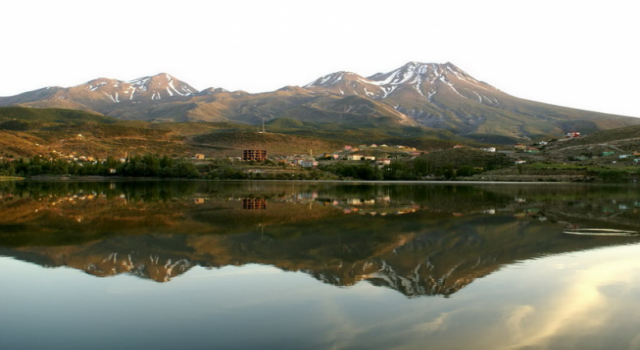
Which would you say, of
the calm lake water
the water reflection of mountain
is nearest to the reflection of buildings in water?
the water reflection of mountain

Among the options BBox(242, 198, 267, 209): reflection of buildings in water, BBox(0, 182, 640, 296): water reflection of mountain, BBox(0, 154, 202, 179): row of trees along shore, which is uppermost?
BBox(0, 182, 640, 296): water reflection of mountain

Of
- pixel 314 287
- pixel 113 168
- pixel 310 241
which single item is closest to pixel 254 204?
pixel 310 241

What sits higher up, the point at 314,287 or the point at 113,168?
the point at 314,287

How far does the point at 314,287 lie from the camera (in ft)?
30.8

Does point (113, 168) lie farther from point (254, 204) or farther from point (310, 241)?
point (310, 241)

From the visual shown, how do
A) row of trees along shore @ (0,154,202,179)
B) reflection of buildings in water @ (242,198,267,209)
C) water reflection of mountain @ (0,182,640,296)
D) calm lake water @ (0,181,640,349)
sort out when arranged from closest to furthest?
1. calm lake water @ (0,181,640,349)
2. water reflection of mountain @ (0,182,640,296)
3. reflection of buildings in water @ (242,198,267,209)
4. row of trees along shore @ (0,154,202,179)

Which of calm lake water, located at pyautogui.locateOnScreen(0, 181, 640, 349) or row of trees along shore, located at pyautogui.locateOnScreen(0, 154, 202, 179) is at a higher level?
calm lake water, located at pyautogui.locateOnScreen(0, 181, 640, 349)

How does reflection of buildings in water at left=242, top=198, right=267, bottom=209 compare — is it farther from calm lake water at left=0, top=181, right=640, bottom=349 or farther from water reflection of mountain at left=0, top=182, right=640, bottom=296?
calm lake water at left=0, top=181, right=640, bottom=349

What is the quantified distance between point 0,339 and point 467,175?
86533 mm

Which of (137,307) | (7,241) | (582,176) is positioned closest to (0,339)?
(137,307)

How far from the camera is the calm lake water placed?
678 cm

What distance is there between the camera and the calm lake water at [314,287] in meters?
6.78

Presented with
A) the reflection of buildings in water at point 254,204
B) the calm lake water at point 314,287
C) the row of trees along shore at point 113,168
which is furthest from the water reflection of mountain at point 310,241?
the row of trees along shore at point 113,168

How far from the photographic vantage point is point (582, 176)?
252 feet
